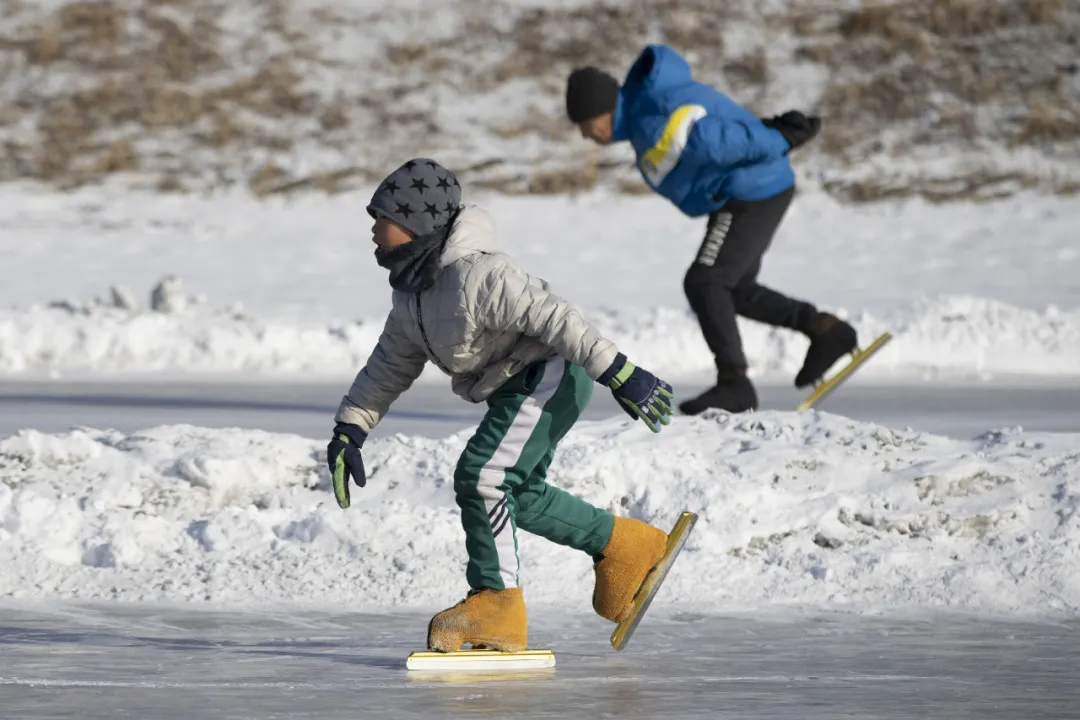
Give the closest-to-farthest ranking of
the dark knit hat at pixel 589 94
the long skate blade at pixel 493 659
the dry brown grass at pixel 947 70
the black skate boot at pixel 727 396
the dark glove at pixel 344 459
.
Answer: the long skate blade at pixel 493 659, the dark glove at pixel 344 459, the dark knit hat at pixel 589 94, the black skate boot at pixel 727 396, the dry brown grass at pixel 947 70

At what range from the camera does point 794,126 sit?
30.5 ft

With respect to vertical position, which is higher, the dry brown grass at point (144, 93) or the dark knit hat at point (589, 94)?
the dark knit hat at point (589, 94)

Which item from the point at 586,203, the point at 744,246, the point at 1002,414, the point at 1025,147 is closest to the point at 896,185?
the point at 1025,147

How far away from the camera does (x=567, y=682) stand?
461 centimetres

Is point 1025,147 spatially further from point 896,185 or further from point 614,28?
point 614,28

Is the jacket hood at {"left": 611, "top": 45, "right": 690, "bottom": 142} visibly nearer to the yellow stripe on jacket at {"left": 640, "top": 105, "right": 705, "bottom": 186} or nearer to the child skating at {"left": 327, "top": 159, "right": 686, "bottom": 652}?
the yellow stripe on jacket at {"left": 640, "top": 105, "right": 705, "bottom": 186}

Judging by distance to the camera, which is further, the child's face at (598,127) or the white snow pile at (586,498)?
the child's face at (598,127)

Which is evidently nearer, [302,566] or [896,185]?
[302,566]

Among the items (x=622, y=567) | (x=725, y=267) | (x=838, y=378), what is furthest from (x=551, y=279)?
(x=622, y=567)

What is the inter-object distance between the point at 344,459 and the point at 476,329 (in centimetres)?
51

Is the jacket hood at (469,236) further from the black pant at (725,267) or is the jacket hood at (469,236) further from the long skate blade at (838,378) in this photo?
the long skate blade at (838,378)

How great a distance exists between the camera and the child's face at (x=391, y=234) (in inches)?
187

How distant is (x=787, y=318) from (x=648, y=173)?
1015 mm

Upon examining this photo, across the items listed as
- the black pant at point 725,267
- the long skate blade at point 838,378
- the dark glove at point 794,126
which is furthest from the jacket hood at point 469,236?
the long skate blade at point 838,378
